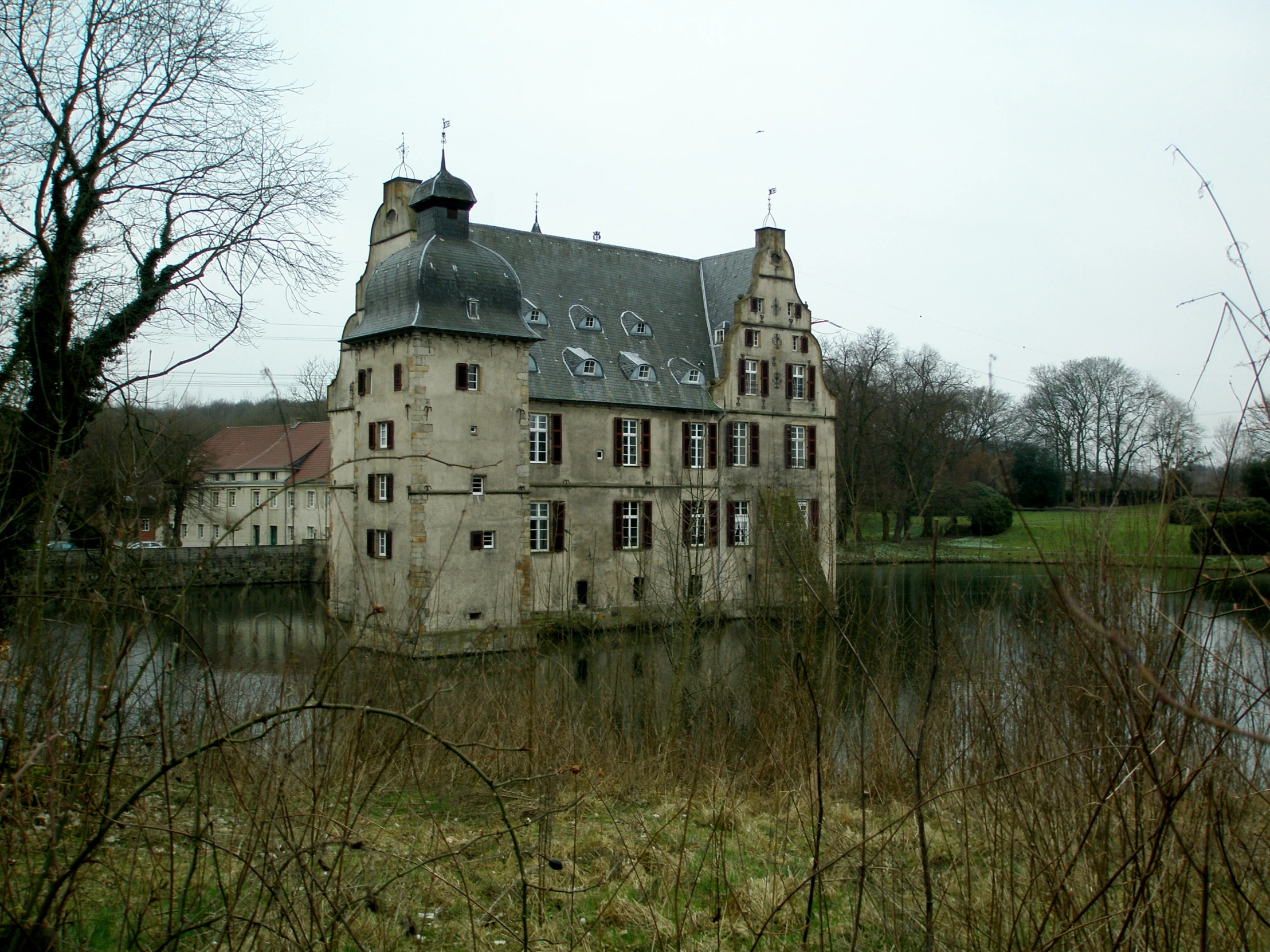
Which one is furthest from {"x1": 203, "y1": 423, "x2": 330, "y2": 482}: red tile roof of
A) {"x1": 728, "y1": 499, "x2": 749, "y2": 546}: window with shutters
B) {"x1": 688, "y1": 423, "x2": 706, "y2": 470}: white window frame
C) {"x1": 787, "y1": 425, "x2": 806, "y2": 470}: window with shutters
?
{"x1": 787, "y1": 425, "x2": 806, "y2": 470}: window with shutters

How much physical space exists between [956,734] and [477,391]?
53.8ft

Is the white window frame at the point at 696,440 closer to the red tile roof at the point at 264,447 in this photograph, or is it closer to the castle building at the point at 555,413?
the castle building at the point at 555,413

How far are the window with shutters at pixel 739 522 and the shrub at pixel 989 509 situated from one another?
12913 millimetres

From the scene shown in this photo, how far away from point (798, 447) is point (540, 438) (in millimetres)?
9431

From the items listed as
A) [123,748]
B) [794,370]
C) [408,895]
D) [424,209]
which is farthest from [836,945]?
[794,370]

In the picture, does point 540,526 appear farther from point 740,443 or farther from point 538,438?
point 740,443

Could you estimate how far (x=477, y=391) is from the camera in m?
23.8

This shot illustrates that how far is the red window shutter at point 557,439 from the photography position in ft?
86.6

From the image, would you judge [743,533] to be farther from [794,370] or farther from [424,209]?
[424,209]

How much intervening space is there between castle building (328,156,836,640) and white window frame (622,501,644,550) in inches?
2.4

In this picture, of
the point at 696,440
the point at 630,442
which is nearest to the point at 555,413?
the point at 630,442

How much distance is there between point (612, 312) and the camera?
29.6 meters

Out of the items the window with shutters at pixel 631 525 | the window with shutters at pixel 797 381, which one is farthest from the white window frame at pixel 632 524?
the window with shutters at pixel 797 381

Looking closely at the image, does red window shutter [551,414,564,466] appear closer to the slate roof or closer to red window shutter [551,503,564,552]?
the slate roof
